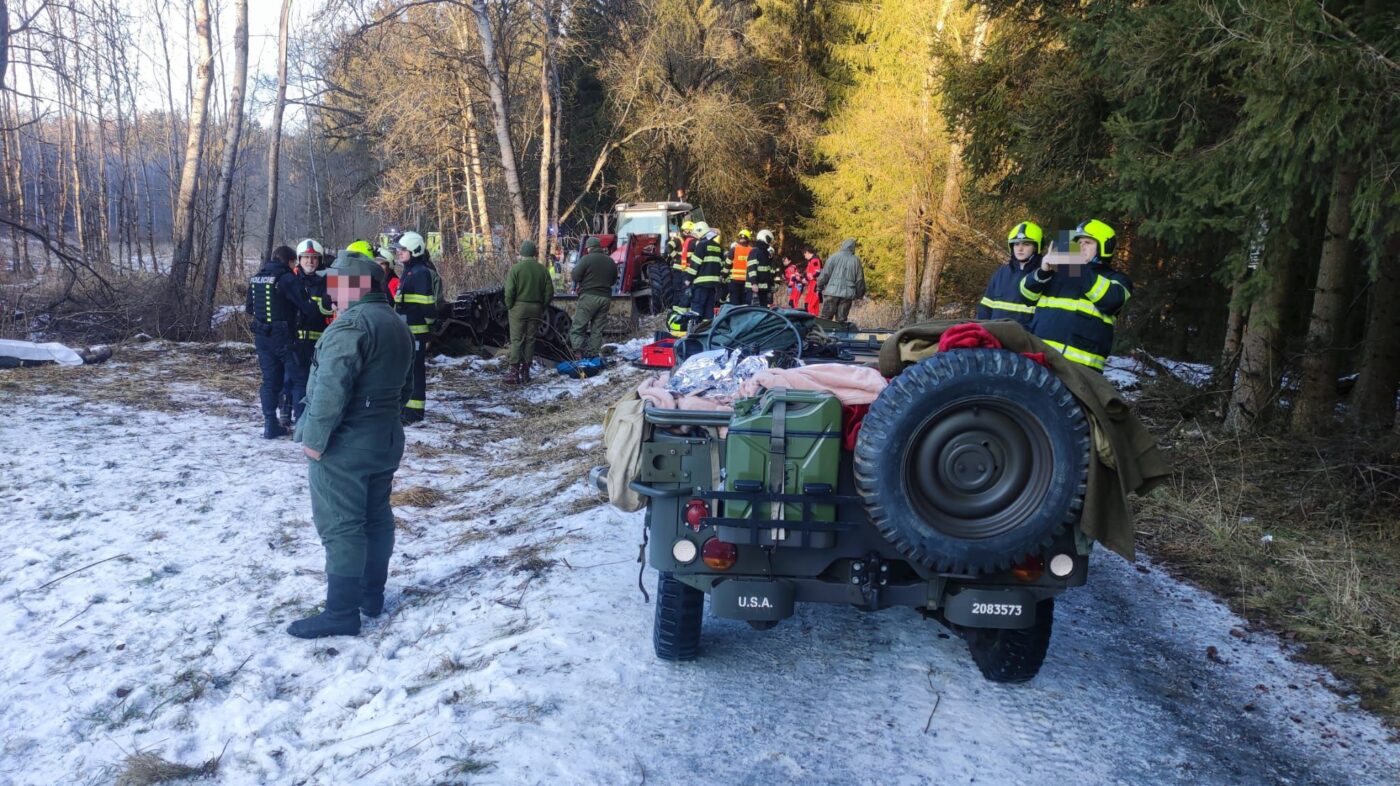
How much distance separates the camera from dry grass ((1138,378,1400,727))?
4.63 metres

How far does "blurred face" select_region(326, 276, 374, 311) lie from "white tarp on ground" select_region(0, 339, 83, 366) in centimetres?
886

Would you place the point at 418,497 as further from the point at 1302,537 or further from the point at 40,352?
the point at 40,352

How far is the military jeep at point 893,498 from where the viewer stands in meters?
3.28

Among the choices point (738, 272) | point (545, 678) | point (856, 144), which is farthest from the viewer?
point (856, 144)

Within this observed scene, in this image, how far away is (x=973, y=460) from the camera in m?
3.35

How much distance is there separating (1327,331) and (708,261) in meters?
7.73

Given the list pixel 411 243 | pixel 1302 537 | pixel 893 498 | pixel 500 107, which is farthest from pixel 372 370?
pixel 500 107

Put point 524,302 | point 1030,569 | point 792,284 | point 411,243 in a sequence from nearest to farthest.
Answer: point 1030,569
point 411,243
point 524,302
point 792,284

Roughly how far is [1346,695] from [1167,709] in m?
0.95

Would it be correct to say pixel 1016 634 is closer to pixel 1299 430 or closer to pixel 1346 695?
pixel 1346 695

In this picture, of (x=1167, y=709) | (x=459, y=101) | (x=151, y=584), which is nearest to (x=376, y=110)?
(x=459, y=101)

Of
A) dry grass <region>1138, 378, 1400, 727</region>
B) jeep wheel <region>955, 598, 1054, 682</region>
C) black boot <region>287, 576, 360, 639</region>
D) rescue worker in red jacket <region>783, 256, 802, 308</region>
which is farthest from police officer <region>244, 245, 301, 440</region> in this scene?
rescue worker in red jacket <region>783, 256, 802, 308</region>

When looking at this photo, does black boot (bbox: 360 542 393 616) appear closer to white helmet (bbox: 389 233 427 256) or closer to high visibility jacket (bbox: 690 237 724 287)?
white helmet (bbox: 389 233 427 256)

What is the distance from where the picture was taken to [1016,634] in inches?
153
